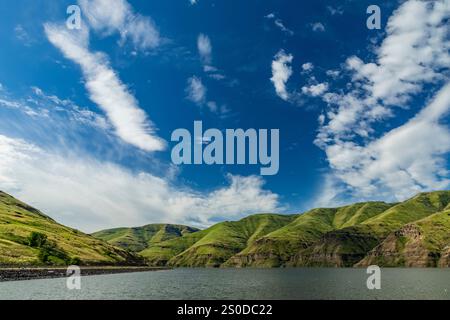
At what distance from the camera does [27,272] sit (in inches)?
6112
